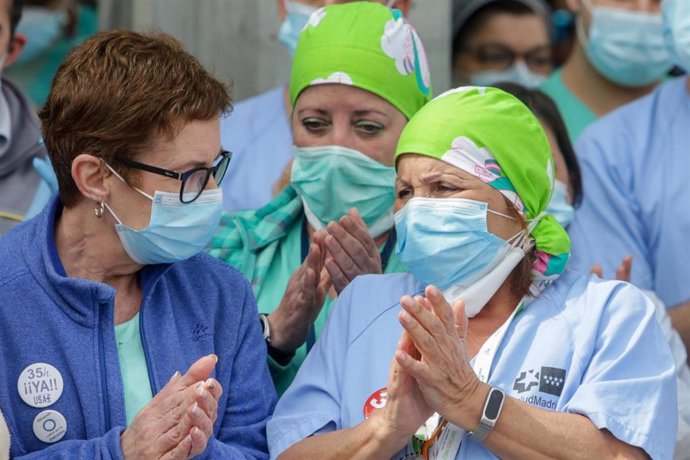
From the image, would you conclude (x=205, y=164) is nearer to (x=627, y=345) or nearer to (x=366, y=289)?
(x=366, y=289)

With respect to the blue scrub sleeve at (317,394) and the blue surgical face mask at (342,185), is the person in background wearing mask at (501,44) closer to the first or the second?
the blue surgical face mask at (342,185)

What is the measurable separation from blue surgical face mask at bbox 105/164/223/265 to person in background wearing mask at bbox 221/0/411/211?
1.24m

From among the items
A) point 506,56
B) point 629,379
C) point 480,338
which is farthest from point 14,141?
point 506,56

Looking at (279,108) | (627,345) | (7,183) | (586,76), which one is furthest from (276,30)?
(627,345)

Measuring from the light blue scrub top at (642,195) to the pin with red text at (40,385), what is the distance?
82.8 inches

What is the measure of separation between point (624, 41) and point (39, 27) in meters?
2.68

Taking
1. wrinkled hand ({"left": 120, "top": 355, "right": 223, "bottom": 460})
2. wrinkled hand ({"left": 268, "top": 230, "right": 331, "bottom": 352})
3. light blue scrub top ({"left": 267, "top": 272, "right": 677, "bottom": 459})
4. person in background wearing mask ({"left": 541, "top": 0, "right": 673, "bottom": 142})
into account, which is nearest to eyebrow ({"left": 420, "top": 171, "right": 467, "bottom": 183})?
light blue scrub top ({"left": 267, "top": 272, "right": 677, "bottom": 459})

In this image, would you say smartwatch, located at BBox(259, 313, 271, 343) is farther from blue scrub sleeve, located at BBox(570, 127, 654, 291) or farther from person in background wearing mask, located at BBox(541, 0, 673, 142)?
person in background wearing mask, located at BBox(541, 0, 673, 142)

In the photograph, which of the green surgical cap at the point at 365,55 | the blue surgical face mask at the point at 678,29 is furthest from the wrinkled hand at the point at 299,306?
the blue surgical face mask at the point at 678,29

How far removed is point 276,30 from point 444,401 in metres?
3.11

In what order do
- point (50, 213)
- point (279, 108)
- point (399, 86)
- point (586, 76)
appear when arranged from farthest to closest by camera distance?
point (586, 76)
point (279, 108)
point (399, 86)
point (50, 213)

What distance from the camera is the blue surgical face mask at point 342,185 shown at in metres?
4.62

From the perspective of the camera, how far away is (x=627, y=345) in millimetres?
3826

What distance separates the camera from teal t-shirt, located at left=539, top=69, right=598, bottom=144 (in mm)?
6207
